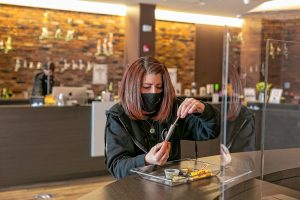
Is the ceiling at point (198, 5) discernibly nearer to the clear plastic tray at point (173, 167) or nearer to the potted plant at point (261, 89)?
the clear plastic tray at point (173, 167)

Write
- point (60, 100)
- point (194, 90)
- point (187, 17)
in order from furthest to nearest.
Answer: point (187, 17) < point (194, 90) < point (60, 100)

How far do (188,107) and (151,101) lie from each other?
0.19 meters

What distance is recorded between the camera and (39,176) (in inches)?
197

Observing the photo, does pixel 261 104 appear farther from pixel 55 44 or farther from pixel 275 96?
pixel 55 44

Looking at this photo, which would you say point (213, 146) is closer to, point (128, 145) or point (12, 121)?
point (12, 121)

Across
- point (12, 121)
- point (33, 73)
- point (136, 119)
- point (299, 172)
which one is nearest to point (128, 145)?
point (136, 119)

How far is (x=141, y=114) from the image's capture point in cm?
195

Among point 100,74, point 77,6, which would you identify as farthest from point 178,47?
point 77,6

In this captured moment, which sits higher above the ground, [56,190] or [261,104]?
[261,104]

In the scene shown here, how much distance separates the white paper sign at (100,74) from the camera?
882 centimetres

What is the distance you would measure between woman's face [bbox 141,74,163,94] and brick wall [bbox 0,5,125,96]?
6.43 metres

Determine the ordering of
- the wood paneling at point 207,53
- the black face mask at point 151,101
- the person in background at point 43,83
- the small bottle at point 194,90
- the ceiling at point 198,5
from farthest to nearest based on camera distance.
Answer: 1. the wood paneling at point 207,53
2. the small bottle at point 194,90
3. the ceiling at point 198,5
4. the person in background at point 43,83
5. the black face mask at point 151,101

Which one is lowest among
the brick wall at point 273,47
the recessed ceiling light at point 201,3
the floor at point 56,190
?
the floor at point 56,190

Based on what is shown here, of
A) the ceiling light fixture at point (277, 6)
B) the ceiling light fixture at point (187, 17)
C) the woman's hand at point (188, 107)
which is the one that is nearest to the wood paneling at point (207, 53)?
the ceiling light fixture at point (187, 17)
